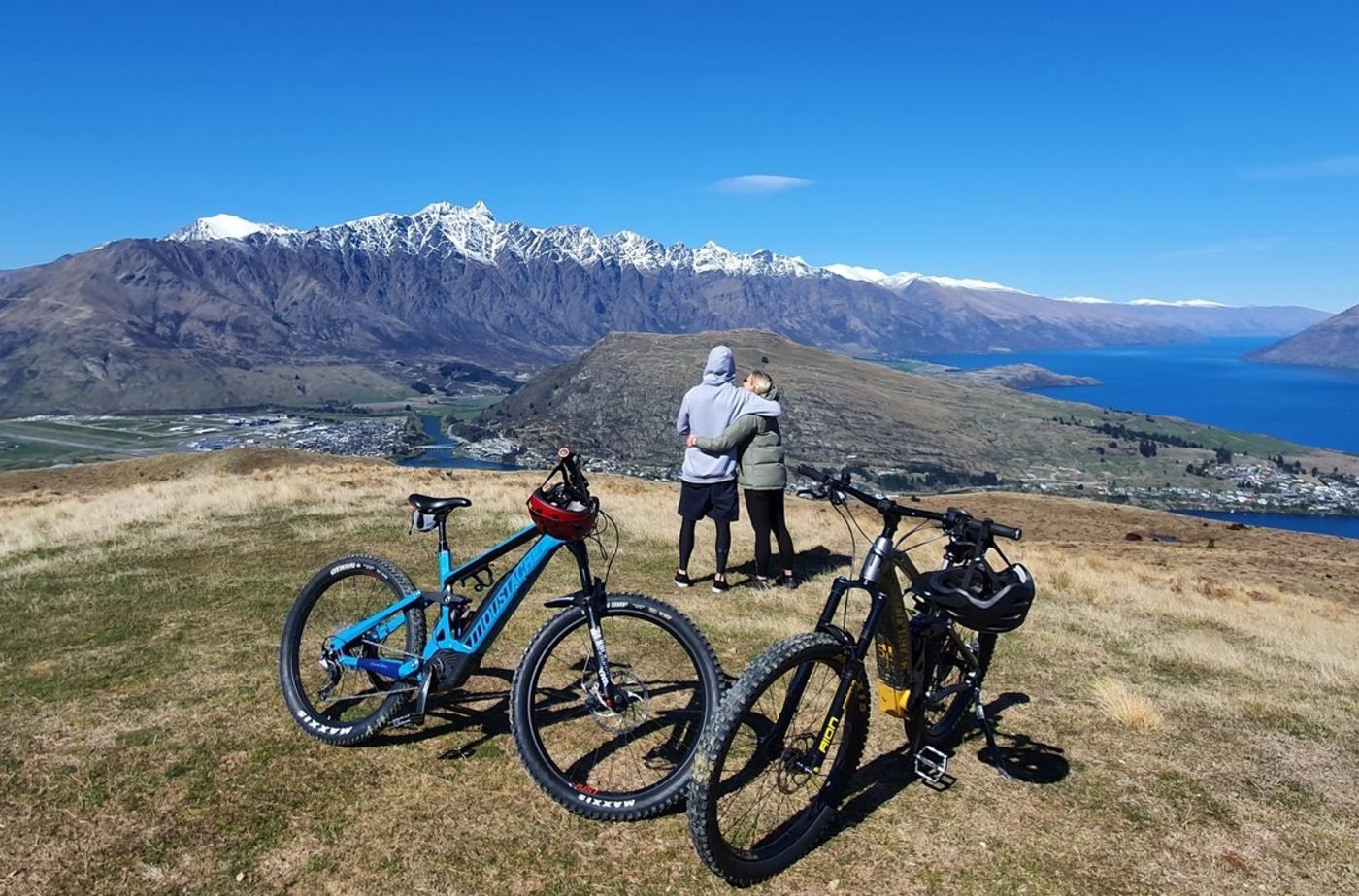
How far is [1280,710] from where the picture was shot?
25.8 ft

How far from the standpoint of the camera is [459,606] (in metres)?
5.61

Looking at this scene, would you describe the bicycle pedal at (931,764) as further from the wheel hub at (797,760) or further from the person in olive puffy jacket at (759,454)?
the person in olive puffy jacket at (759,454)

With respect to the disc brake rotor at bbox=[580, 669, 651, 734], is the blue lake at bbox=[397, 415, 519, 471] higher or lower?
lower

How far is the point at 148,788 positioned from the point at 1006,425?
192m

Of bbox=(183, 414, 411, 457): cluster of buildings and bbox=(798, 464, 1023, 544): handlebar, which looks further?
bbox=(183, 414, 411, 457): cluster of buildings

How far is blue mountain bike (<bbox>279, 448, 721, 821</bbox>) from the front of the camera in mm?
4977

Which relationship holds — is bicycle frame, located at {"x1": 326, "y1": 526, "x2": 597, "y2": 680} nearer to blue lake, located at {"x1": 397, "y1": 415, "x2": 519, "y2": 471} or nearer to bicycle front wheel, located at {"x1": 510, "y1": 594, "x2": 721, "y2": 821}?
bicycle front wheel, located at {"x1": 510, "y1": 594, "x2": 721, "y2": 821}

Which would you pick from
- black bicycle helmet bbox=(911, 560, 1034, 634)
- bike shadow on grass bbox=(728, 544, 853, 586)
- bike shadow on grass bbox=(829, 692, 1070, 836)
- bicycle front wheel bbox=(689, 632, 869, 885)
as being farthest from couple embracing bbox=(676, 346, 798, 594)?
bicycle front wheel bbox=(689, 632, 869, 885)

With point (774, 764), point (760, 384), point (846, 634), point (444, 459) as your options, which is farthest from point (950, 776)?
point (444, 459)

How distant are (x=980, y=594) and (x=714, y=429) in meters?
5.30

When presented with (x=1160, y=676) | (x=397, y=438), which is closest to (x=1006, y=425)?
(x=397, y=438)

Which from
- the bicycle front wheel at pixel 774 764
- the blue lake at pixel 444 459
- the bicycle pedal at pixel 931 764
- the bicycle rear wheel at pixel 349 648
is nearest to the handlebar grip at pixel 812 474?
the bicycle front wheel at pixel 774 764

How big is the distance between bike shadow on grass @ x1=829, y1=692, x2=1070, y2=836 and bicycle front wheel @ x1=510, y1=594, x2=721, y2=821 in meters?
1.23

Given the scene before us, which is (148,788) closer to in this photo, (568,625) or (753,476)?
(568,625)
